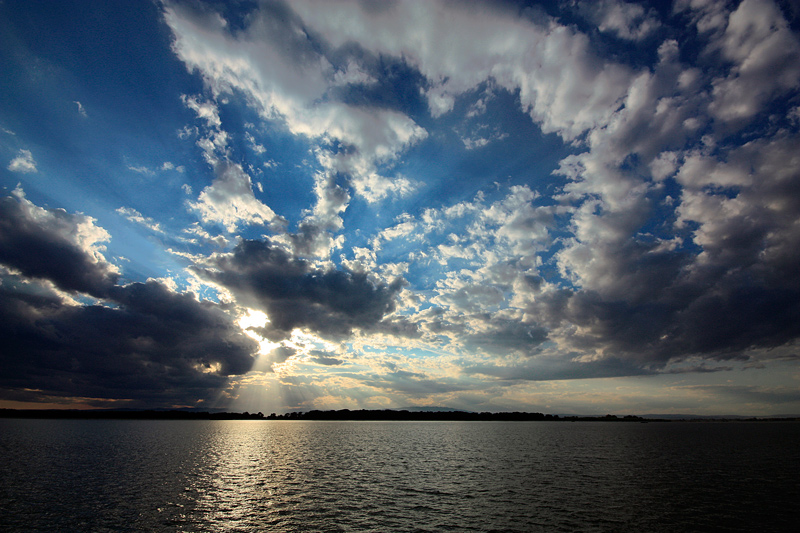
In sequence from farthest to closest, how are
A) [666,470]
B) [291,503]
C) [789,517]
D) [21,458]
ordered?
[21,458], [666,470], [291,503], [789,517]

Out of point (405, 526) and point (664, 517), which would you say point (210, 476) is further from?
point (664, 517)

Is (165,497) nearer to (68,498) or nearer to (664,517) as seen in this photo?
(68,498)

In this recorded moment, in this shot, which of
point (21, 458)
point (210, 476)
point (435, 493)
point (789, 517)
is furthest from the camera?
point (21, 458)

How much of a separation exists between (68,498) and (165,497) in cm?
1076

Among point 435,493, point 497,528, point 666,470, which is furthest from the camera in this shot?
point 666,470

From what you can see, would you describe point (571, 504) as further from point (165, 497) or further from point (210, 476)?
point (210, 476)

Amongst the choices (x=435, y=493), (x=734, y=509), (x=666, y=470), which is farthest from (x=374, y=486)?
(x=666, y=470)

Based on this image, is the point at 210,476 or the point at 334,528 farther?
the point at 210,476

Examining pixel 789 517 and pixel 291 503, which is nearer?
pixel 789 517

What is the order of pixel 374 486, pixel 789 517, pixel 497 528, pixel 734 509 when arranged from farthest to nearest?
pixel 374 486 < pixel 734 509 < pixel 789 517 < pixel 497 528

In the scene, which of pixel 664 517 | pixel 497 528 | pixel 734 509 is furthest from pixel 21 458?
pixel 734 509

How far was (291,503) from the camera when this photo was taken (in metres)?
43.0

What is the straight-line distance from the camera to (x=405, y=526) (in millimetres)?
34250

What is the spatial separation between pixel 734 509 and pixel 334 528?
43.0 m
